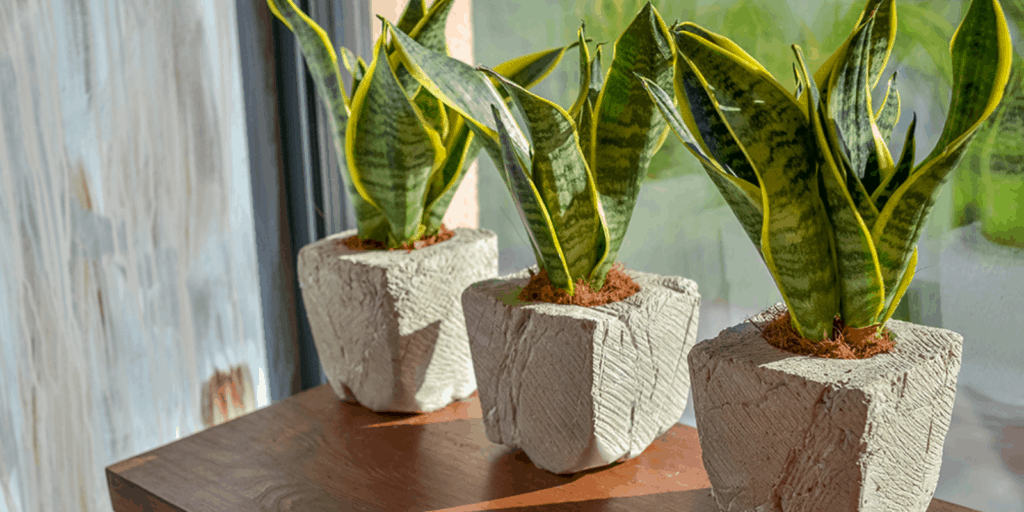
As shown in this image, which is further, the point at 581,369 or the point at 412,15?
the point at 412,15

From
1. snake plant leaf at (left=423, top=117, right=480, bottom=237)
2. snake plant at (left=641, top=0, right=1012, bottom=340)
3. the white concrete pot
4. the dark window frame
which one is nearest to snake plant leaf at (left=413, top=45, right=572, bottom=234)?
snake plant leaf at (left=423, top=117, right=480, bottom=237)

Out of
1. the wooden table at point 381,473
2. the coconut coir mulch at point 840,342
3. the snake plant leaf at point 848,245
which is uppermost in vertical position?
the snake plant leaf at point 848,245

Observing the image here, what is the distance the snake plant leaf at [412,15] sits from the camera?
90 centimetres

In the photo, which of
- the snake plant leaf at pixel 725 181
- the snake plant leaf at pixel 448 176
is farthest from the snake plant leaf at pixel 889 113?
the snake plant leaf at pixel 448 176

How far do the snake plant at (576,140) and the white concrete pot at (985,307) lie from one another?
37 cm

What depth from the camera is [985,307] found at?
0.79m

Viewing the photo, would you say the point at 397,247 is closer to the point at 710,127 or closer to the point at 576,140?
the point at 576,140

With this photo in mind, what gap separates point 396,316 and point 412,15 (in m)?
0.37

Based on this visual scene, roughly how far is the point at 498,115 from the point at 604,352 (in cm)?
24

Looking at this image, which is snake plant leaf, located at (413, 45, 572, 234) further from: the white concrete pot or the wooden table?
the white concrete pot

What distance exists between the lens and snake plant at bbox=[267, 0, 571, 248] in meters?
0.82

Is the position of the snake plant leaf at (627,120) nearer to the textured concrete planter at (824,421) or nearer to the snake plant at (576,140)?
the snake plant at (576,140)

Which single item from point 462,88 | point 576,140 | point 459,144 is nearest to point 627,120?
point 576,140

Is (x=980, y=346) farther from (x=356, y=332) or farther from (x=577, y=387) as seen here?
(x=356, y=332)
